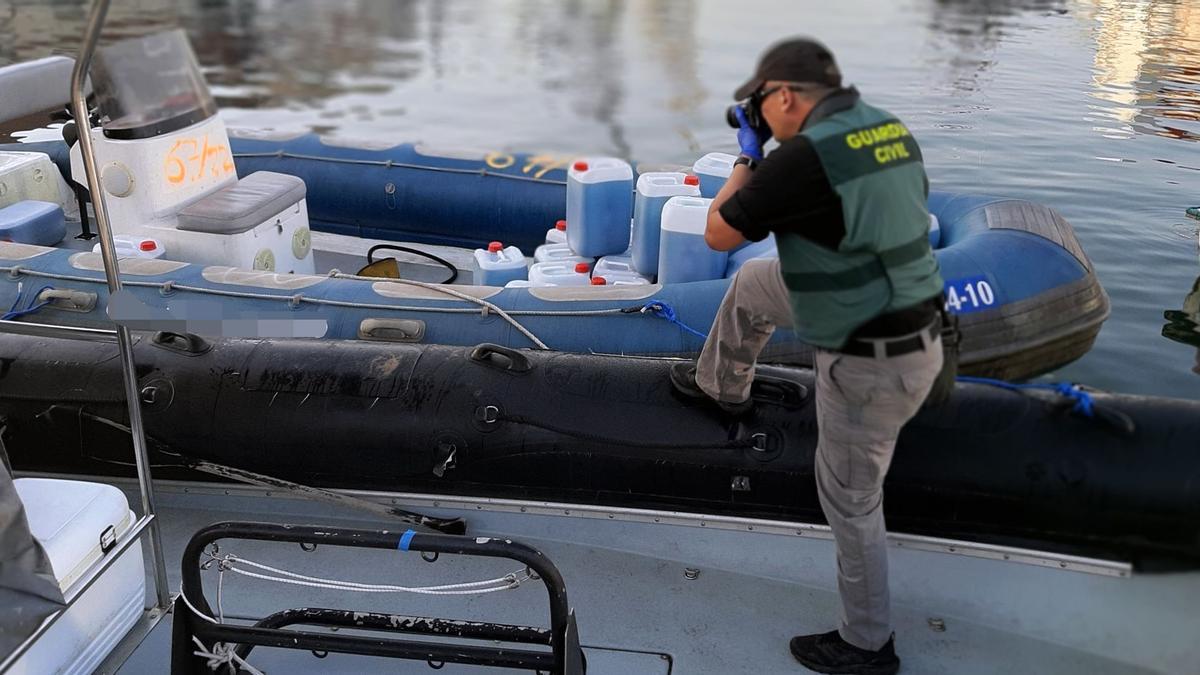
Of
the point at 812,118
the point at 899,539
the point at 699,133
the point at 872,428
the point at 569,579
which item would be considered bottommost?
the point at 699,133

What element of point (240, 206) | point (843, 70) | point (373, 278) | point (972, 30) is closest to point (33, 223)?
point (240, 206)

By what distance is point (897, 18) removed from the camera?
59.4 ft

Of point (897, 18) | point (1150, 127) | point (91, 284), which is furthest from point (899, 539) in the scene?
point (897, 18)

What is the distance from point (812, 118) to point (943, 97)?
1085cm

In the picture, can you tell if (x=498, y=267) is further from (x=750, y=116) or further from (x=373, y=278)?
(x=750, y=116)

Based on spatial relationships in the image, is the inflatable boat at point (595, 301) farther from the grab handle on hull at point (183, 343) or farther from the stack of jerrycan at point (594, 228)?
the stack of jerrycan at point (594, 228)

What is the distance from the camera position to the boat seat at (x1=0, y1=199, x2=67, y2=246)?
13.3 ft

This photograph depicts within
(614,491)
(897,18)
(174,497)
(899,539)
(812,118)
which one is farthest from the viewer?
(897,18)

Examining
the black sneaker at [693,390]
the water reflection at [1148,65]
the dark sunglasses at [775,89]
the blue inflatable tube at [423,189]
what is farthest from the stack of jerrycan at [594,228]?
the water reflection at [1148,65]

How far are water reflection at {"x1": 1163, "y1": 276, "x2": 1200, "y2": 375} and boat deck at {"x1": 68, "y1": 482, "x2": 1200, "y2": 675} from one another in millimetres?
3467

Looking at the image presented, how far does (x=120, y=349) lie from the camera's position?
1.82 metres

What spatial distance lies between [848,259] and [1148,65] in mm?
12365

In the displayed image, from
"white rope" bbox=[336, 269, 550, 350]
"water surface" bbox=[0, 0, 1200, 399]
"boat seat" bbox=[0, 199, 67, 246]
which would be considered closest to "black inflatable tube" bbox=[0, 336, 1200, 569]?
"white rope" bbox=[336, 269, 550, 350]

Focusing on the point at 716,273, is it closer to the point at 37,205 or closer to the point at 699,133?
the point at 37,205
